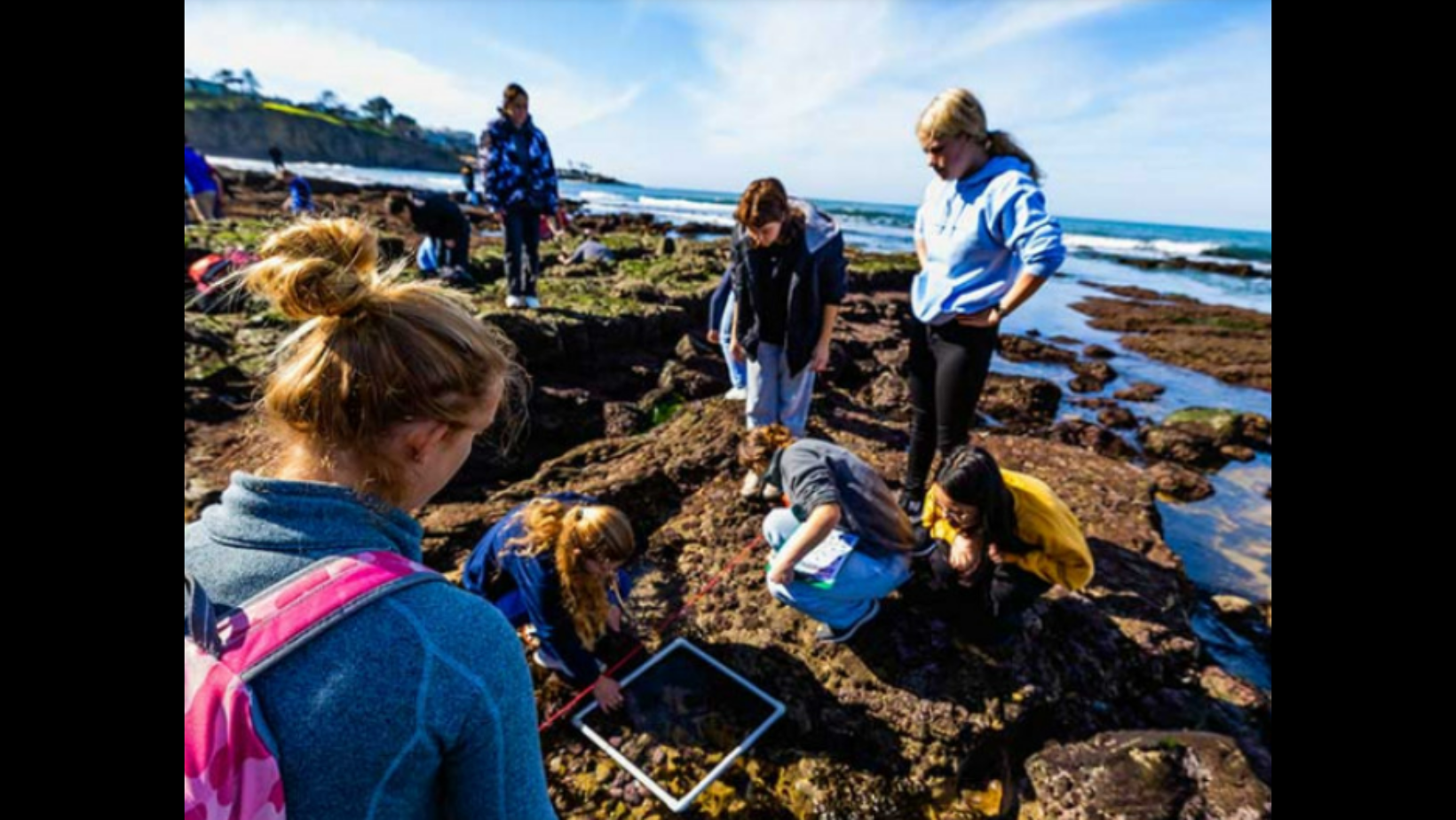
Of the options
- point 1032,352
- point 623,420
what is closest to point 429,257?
point 623,420

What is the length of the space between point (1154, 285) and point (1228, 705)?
90.5ft

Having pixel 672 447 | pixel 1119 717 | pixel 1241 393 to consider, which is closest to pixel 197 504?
pixel 672 447

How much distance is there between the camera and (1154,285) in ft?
83.4

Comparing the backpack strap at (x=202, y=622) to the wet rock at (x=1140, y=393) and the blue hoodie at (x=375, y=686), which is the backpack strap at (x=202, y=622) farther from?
the wet rock at (x=1140, y=393)

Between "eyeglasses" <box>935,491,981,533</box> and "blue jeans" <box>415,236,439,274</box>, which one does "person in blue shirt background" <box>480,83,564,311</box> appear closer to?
"blue jeans" <box>415,236,439,274</box>

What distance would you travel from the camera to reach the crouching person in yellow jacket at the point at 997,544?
2.61 m

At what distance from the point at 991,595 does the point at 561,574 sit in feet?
6.48

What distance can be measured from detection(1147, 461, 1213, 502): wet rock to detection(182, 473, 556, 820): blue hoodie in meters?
6.47

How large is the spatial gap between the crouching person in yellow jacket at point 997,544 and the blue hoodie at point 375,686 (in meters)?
2.12

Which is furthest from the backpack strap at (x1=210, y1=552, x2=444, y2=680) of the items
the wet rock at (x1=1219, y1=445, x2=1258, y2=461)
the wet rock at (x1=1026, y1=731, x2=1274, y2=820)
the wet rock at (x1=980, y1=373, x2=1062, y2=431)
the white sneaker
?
the wet rock at (x1=1219, y1=445, x2=1258, y2=461)

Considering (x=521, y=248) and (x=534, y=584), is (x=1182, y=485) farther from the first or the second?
(x=521, y=248)

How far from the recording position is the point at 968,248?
9.81 ft

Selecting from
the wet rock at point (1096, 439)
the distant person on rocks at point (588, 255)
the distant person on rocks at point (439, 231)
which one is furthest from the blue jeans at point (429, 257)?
the wet rock at point (1096, 439)

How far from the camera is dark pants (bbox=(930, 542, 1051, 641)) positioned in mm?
2902
